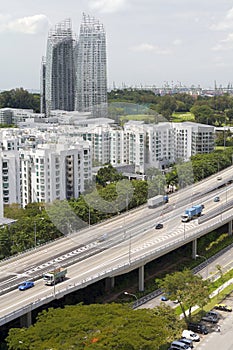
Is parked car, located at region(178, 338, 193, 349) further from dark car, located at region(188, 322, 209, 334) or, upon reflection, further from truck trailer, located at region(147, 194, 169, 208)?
truck trailer, located at region(147, 194, 169, 208)

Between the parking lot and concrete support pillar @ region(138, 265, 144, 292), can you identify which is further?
concrete support pillar @ region(138, 265, 144, 292)

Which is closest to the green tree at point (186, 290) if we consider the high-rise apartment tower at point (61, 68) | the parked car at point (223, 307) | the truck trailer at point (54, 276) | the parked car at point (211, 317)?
the parked car at point (211, 317)

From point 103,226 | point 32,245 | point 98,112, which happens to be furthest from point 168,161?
point 32,245

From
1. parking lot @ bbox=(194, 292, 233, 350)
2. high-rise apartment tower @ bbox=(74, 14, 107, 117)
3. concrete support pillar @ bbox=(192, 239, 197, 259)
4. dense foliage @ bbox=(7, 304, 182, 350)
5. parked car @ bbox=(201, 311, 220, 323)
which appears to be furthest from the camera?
high-rise apartment tower @ bbox=(74, 14, 107, 117)

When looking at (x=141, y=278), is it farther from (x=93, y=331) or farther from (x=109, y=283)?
(x=93, y=331)

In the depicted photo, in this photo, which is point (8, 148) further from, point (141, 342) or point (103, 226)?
point (141, 342)

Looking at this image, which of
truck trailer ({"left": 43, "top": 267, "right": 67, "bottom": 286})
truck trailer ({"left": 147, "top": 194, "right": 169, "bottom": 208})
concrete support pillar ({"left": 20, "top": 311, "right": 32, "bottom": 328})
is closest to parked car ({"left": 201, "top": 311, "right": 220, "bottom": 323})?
truck trailer ({"left": 43, "top": 267, "right": 67, "bottom": 286})
